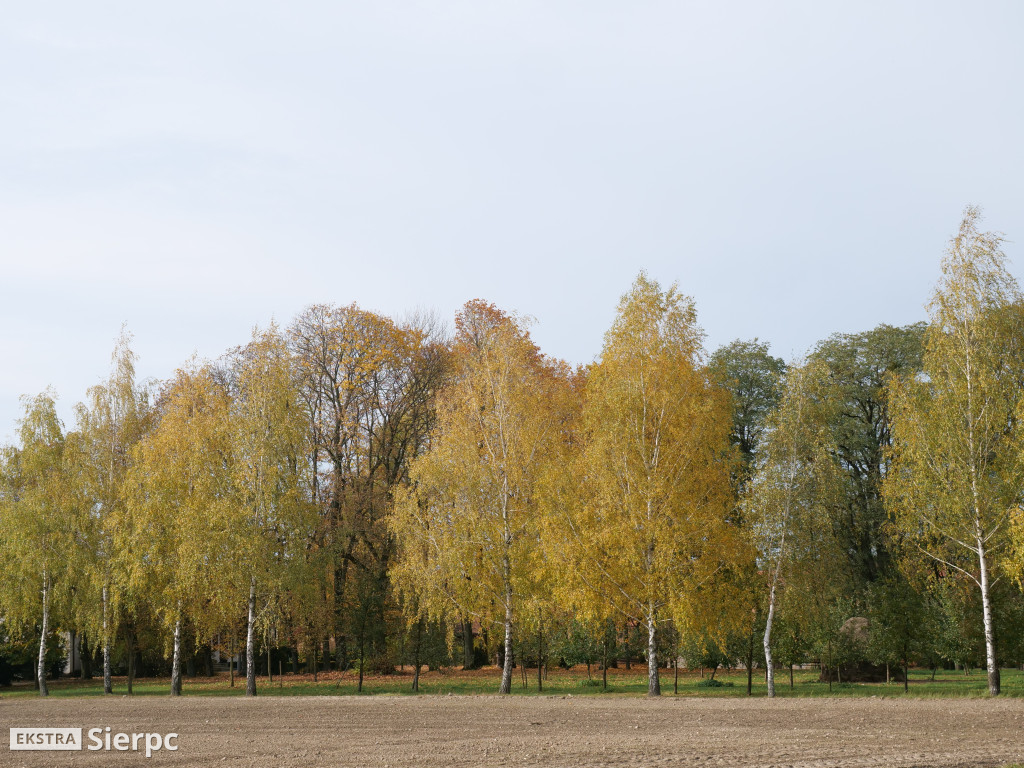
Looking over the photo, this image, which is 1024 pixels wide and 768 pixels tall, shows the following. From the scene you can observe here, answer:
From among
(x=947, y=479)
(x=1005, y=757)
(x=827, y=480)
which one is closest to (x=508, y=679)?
(x=827, y=480)

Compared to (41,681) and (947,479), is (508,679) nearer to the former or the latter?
(947,479)

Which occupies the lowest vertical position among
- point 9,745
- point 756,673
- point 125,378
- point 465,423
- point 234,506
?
point 756,673

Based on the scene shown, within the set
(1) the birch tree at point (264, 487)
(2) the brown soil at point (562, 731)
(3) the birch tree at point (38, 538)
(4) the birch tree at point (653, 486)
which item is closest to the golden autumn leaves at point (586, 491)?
(4) the birch tree at point (653, 486)

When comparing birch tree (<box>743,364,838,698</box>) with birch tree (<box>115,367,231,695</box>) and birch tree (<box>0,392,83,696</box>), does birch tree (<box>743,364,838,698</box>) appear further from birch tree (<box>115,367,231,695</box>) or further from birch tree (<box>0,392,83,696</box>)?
birch tree (<box>0,392,83,696</box>)

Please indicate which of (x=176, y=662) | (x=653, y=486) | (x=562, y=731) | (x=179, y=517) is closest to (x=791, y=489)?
(x=653, y=486)

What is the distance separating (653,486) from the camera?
2850 cm

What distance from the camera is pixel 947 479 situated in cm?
2816

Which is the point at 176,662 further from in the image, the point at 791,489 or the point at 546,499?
the point at 791,489

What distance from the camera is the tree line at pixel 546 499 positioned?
28578 mm

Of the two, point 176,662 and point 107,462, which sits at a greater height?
point 107,462

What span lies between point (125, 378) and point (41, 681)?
1328 centimetres

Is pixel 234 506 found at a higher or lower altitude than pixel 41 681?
higher

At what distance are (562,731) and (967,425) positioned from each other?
18001mm

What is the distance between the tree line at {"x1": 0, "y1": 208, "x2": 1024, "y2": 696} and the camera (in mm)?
28578
